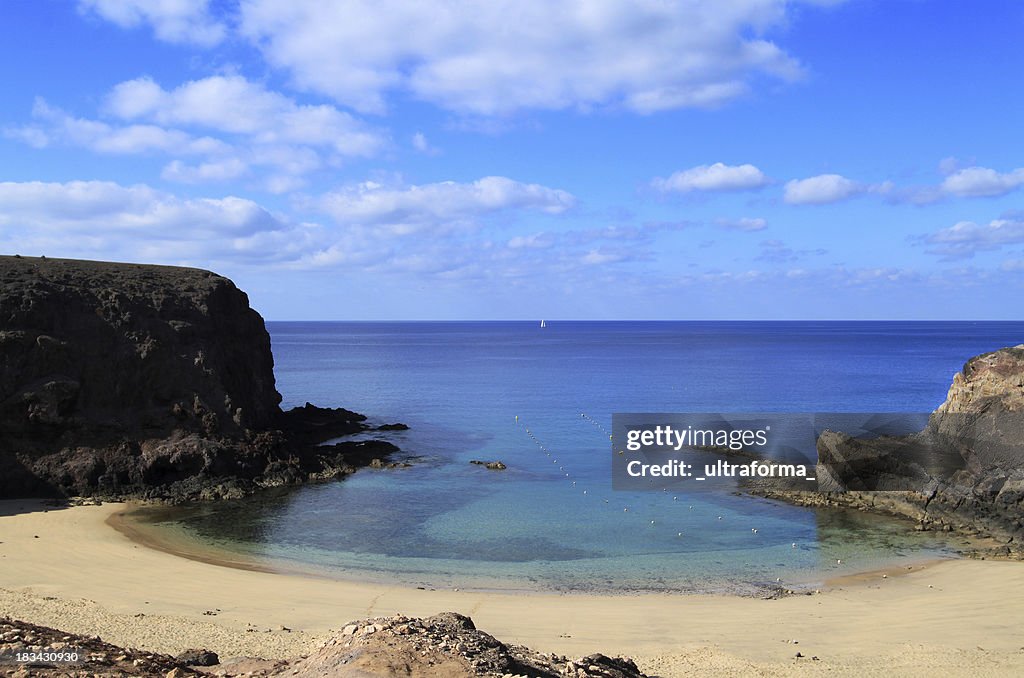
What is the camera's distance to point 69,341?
33000 millimetres

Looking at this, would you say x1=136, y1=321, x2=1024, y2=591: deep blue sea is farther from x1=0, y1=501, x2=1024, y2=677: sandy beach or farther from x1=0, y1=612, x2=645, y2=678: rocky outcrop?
x1=0, y1=612, x2=645, y2=678: rocky outcrop

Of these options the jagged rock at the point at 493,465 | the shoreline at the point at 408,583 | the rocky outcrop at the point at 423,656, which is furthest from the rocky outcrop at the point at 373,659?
the jagged rock at the point at 493,465

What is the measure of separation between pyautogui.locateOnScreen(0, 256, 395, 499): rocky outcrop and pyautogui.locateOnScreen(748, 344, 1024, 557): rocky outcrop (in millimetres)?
22541

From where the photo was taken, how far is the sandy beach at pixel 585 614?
14.8 meters

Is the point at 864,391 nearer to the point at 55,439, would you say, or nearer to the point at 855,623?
the point at 855,623

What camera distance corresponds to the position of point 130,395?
3338cm

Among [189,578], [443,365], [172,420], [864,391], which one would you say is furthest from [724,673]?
[443,365]

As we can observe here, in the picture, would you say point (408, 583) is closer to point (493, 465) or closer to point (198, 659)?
point (198, 659)

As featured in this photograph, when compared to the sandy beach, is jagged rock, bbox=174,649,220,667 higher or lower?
higher

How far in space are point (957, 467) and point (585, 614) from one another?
18833 millimetres

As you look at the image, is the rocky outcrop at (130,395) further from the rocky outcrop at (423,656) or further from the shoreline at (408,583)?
the rocky outcrop at (423,656)
